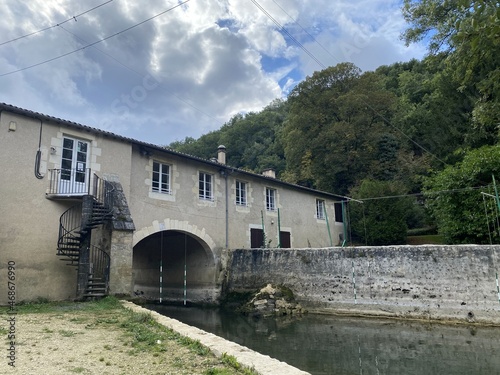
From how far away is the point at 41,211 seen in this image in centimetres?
928

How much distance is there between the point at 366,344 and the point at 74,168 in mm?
8771

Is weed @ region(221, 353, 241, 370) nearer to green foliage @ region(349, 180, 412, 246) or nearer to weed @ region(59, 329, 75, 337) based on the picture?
weed @ region(59, 329, 75, 337)

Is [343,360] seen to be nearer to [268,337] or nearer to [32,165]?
[268,337]

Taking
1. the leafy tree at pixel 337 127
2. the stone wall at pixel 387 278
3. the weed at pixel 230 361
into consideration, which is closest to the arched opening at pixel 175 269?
the stone wall at pixel 387 278

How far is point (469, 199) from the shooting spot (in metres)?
11.5

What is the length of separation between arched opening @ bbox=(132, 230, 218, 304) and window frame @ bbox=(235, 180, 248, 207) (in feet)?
8.32

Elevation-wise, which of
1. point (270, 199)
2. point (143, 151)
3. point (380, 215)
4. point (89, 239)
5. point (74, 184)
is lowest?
point (89, 239)

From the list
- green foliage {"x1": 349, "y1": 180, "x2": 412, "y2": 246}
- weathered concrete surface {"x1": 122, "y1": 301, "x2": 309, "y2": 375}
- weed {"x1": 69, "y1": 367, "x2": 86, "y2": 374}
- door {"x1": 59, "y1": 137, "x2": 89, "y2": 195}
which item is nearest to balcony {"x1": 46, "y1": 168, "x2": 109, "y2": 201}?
door {"x1": 59, "y1": 137, "x2": 89, "y2": 195}

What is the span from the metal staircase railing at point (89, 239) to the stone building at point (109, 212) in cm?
3

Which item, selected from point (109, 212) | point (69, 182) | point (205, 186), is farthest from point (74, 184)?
point (205, 186)

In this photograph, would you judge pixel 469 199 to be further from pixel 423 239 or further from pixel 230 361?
pixel 230 361

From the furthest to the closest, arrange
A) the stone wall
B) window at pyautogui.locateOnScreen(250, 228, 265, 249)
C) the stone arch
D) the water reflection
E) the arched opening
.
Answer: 1. window at pyautogui.locateOnScreen(250, 228, 265, 249)
2. the arched opening
3. the stone arch
4. the stone wall
5. the water reflection

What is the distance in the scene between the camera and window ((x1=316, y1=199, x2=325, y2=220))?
19678 mm

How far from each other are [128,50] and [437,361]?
40.2 ft
